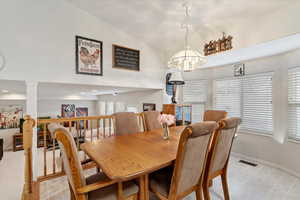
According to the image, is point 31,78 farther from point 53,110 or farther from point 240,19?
point 53,110

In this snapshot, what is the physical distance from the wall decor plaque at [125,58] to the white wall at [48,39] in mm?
117

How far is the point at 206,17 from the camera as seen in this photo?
2.46m

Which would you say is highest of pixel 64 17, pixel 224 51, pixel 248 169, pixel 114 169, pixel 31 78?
pixel 64 17

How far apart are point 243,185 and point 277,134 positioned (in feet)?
4.50

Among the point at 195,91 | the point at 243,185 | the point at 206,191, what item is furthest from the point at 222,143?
the point at 195,91

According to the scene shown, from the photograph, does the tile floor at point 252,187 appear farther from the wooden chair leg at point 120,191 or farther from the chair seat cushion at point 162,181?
the wooden chair leg at point 120,191

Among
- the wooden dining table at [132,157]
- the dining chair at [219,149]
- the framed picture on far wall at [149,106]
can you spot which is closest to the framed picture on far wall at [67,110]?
the framed picture on far wall at [149,106]

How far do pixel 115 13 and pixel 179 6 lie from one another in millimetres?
1219

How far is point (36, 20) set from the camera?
2328 mm

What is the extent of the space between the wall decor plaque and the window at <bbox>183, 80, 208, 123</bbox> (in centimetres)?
164

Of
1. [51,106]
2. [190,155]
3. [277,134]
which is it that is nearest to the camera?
[190,155]

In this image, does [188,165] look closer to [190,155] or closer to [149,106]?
[190,155]

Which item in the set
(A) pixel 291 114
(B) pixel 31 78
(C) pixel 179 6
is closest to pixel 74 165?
(B) pixel 31 78

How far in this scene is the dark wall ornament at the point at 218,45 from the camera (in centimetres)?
253
